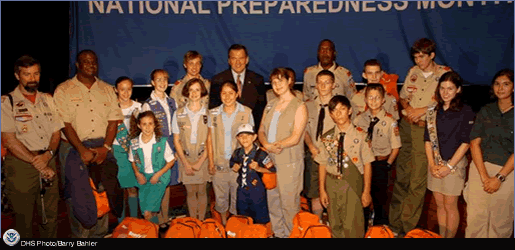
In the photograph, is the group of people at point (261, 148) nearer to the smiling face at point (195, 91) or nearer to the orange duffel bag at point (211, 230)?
the smiling face at point (195, 91)

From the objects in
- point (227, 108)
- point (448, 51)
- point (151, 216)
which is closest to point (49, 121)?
point (151, 216)

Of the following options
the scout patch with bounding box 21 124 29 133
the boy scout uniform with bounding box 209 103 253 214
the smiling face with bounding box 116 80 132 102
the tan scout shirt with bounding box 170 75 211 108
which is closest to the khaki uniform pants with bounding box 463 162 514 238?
the boy scout uniform with bounding box 209 103 253 214

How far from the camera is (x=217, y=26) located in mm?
5770

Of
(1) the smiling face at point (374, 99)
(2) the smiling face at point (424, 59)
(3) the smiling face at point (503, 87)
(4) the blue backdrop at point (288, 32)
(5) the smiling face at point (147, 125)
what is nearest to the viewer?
(3) the smiling face at point (503, 87)

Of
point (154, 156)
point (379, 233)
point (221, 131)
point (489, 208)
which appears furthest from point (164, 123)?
point (489, 208)

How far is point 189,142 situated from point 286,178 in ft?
3.13

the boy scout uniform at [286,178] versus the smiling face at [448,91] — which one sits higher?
the smiling face at [448,91]

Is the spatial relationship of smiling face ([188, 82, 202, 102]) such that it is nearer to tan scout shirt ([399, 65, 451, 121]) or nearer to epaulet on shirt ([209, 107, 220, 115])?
epaulet on shirt ([209, 107, 220, 115])

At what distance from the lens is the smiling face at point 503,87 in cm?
354

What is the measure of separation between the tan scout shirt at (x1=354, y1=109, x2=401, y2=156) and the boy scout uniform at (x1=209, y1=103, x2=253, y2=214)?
1142 mm

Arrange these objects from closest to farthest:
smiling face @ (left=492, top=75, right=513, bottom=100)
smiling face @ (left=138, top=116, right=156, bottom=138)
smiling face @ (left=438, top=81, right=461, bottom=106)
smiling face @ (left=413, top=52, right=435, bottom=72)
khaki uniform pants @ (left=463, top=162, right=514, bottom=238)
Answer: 1. smiling face @ (left=492, top=75, right=513, bottom=100)
2. khaki uniform pants @ (left=463, top=162, right=514, bottom=238)
3. smiling face @ (left=438, top=81, right=461, bottom=106)
4. smiling face @ (left=138, top=116, right=156, bottom=138)
5. smiling face @ (left=413, top=52, right=435, bottom=72)

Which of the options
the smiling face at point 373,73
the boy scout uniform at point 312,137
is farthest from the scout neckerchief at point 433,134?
the boy scout uniform at point 312,137

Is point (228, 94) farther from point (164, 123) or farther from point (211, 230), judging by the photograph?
point (211, 230)

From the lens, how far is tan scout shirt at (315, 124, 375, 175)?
383 cm
